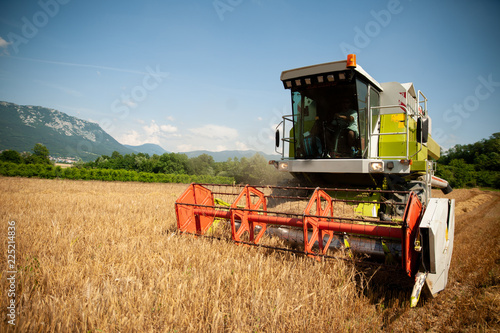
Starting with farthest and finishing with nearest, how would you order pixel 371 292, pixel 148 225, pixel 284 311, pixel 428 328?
1. pixel 148 225
2. pixel 371 292
3. pixel 428 328
4. pixel 284 311

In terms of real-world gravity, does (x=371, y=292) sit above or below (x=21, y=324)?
below

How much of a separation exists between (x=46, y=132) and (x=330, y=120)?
158430 mm

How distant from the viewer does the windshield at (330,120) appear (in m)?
4.46

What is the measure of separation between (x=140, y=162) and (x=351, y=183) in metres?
36.4

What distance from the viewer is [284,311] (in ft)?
5.76

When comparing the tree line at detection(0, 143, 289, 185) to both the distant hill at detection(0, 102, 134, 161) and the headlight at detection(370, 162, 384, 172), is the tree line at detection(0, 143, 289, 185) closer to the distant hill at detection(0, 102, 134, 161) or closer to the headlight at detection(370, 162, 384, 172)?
the headlight at detection(370, 162, 384, 172)


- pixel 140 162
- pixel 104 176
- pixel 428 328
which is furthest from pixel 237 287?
pixel 140 162

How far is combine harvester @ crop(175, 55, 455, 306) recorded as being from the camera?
3.24 metres

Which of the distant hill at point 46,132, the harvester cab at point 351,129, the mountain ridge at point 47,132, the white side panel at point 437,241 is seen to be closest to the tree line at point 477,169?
the harvester cab at point 351,129

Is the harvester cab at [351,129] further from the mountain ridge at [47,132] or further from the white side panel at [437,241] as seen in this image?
the mountain ridge at [47,132]

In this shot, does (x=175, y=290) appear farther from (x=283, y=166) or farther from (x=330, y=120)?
(x=330, y=120)

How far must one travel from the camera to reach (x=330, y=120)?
185 inches

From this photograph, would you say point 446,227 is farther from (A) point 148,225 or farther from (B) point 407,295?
(A) point 148,225

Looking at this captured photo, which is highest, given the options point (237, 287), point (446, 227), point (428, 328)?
point (446, 227)
